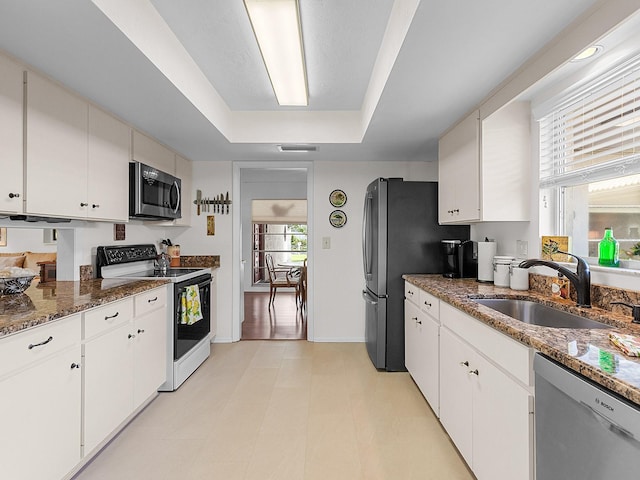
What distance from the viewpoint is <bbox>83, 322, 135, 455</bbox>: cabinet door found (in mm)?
1879

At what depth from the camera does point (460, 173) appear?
9.08 ft

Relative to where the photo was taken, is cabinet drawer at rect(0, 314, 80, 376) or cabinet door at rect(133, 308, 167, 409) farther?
cabinet door at rect(133, 308, 167, 409)

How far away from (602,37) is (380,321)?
2.47 meters

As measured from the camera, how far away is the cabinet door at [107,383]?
188 centimetres

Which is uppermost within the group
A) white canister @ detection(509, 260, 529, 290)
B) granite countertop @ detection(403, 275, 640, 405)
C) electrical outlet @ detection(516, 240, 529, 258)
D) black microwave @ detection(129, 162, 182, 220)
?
black microwave @ detection(129, 162, 182, 220)

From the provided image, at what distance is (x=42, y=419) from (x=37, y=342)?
0.34 meters

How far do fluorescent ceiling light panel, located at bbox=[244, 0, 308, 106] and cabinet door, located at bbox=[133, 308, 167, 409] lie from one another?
191 cm

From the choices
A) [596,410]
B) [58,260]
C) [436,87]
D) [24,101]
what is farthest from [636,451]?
[58,260]

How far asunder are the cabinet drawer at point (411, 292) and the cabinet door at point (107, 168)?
92.5 inches

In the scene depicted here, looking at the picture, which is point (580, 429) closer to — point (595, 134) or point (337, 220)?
point (595, 134)

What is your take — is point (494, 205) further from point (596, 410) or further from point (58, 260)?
point (58, 260)

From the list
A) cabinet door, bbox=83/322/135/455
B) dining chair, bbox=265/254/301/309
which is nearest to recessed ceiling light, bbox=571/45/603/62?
cabinet door, bbox=83/322/135/455

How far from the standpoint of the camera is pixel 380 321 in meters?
3.29

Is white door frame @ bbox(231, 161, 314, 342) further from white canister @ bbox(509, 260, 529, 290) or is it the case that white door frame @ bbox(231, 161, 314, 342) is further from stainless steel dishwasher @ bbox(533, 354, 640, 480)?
stainless steel dishwasher @ bbox(533, 354, 640, 480)
